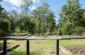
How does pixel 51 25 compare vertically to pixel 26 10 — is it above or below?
below

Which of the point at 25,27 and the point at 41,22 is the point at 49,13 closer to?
the point at 41,22

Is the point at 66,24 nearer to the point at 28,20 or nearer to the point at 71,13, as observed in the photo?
the point at 71,13

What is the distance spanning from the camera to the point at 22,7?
1970 inches

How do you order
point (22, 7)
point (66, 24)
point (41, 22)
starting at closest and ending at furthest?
point (66, 24) < point (41, 22) < point (22, 7)

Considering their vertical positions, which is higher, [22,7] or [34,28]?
[22,7]

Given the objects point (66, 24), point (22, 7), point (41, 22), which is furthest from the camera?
point (22, 7)

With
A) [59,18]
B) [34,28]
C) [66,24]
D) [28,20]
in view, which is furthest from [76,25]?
[28,20]

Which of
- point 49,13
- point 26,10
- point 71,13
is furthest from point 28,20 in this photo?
point 71,13

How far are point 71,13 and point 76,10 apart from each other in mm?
1238

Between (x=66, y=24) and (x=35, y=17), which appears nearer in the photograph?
(x=66, y=24)

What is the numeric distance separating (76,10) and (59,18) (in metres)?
A: 4.59

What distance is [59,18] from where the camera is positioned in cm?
4847

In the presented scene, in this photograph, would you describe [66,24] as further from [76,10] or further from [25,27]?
[25,27]

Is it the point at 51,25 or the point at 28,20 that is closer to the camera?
the point at 51,25
